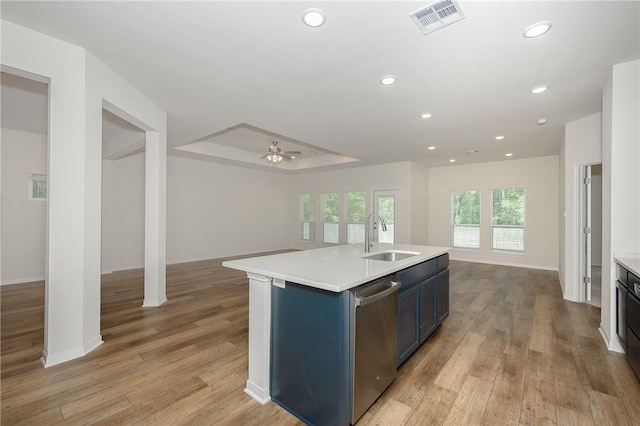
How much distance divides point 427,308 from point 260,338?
1.68 metres

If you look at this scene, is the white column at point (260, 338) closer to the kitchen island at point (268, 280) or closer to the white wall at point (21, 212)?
the kitchen island at point (268, 280)

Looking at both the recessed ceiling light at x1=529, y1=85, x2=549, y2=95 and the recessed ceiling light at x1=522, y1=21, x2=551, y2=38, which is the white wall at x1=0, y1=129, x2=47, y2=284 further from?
the recessed ceiling light at x1=529, y1=85, x2=549, y2=95

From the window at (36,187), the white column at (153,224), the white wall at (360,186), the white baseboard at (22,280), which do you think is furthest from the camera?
the white wall at (360,186)

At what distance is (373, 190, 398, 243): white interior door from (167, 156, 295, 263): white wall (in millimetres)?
3381

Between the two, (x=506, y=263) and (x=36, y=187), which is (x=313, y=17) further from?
(x=506, y=263)

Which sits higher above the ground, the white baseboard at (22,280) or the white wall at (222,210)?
the white wall at (222,210)

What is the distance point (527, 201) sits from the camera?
6.62 metres

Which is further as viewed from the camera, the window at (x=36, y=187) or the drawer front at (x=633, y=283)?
the window at (x=36, y=187)

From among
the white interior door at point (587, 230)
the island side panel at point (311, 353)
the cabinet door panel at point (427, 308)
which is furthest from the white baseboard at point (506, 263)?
the island side panel at point (311, 353)

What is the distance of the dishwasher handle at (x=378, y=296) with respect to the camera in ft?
5.53

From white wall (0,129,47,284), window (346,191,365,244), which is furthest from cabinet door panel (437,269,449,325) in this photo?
white wall (0,129,47,284)

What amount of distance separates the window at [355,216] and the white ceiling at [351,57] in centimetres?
417

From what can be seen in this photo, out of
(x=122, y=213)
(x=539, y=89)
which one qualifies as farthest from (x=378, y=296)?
(x=122, y=213)

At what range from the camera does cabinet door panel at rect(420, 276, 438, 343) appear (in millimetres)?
2643
